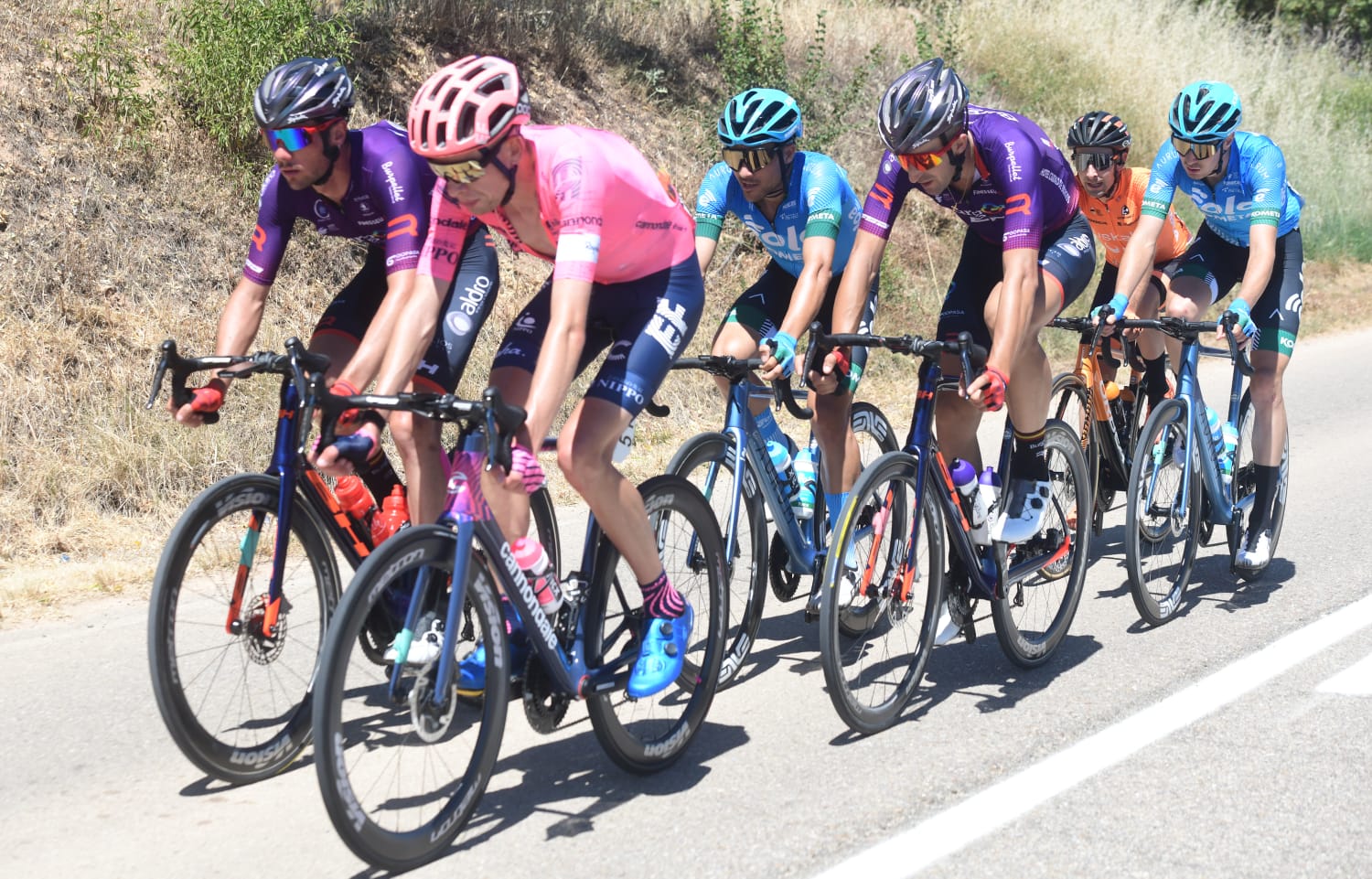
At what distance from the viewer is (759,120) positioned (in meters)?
5.57

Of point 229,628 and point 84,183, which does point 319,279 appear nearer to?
point 84,183

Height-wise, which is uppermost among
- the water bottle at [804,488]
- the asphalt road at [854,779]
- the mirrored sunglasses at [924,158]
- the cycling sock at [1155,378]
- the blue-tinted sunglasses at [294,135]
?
the mirrored sunglasses at [924,158]

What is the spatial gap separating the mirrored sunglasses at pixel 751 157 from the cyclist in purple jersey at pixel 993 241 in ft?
1.56

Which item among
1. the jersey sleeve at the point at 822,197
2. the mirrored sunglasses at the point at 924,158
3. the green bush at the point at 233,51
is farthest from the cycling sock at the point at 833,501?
the green bush at the point at 233,51

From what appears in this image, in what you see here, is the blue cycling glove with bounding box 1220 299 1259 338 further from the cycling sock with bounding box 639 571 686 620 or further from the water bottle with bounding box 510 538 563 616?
the water bottle with bounding box 510 538 563 616

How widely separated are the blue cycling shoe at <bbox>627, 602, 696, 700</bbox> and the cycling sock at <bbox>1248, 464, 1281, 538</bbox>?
139 inches

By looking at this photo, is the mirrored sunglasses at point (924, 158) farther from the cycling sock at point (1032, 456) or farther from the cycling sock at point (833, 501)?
the cycling sock at point (833, 501)

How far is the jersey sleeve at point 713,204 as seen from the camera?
589 cm

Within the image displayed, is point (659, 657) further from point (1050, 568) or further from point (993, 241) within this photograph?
point (993, 241)

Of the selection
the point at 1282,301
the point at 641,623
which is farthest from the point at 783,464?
Result: the point at 1282,301

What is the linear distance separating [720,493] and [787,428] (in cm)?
489

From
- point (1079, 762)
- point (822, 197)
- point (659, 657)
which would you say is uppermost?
point (822, 197)

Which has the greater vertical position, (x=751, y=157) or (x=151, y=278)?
(x=751, y=157)

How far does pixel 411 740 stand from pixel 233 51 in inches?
272
